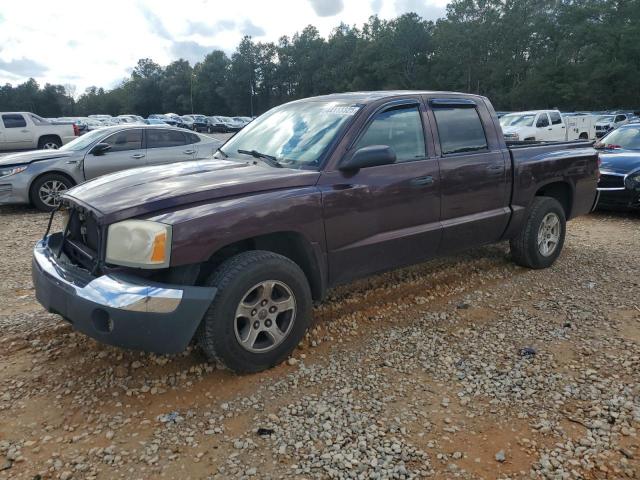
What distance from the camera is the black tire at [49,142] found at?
1741 centimetres

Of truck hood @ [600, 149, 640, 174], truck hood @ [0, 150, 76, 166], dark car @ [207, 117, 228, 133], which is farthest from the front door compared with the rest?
dark car @ [207, 117, 228, 133]

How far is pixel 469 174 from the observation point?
435 cm

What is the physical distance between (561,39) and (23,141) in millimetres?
54582

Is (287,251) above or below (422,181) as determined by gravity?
below

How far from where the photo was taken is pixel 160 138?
9688 millimetres

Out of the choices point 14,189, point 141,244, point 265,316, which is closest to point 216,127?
point 14,189

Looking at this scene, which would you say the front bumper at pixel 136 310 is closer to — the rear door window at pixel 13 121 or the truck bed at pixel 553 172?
the truck bed at pixel 553 172

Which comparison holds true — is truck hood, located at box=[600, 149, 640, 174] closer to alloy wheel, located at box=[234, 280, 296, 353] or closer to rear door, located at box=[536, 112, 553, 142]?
alloy wheel, located at box=[234, 280, 296, 353]

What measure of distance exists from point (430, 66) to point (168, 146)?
65.8m

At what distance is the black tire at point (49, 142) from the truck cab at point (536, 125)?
15636mm

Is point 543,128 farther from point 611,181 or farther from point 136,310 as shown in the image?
point 136,310

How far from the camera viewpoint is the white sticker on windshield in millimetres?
3801

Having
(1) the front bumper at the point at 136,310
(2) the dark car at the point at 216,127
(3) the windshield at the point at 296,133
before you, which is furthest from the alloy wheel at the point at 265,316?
(2) the dark car at the point at 216,127

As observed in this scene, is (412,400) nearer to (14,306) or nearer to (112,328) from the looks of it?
(112,328)
